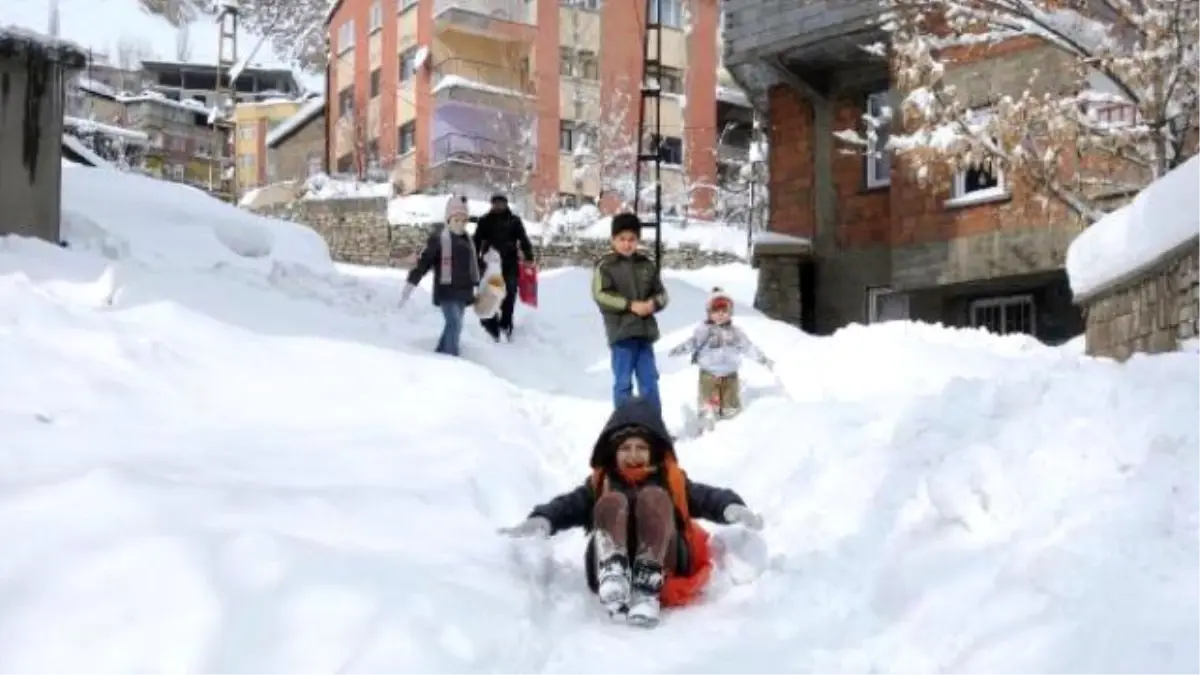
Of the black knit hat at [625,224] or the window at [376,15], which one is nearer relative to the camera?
the black knit hat at [625,224]

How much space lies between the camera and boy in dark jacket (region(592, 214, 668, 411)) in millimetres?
8875

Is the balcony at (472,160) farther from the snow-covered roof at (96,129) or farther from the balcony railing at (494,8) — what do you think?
the snow-covered roof at (96,129)

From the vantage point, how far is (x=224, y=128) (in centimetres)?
5891

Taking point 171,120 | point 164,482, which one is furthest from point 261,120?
point 164,482

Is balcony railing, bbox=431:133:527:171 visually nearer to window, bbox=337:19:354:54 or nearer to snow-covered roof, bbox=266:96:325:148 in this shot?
window, bbox=337:19:354:54

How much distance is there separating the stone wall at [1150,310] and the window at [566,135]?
100 feet

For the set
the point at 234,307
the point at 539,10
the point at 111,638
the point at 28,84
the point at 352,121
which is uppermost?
the point at 539,10

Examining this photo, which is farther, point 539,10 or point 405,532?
point 539,10

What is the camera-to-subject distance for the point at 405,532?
520 centimetres

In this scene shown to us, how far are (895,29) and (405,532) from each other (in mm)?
9433

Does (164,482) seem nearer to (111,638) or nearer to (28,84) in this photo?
(111,638)

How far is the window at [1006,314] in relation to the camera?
1875 cm

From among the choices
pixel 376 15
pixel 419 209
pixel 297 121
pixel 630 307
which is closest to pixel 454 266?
pixel 630 307

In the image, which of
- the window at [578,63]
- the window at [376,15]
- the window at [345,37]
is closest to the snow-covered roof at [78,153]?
the window at [578,63]
